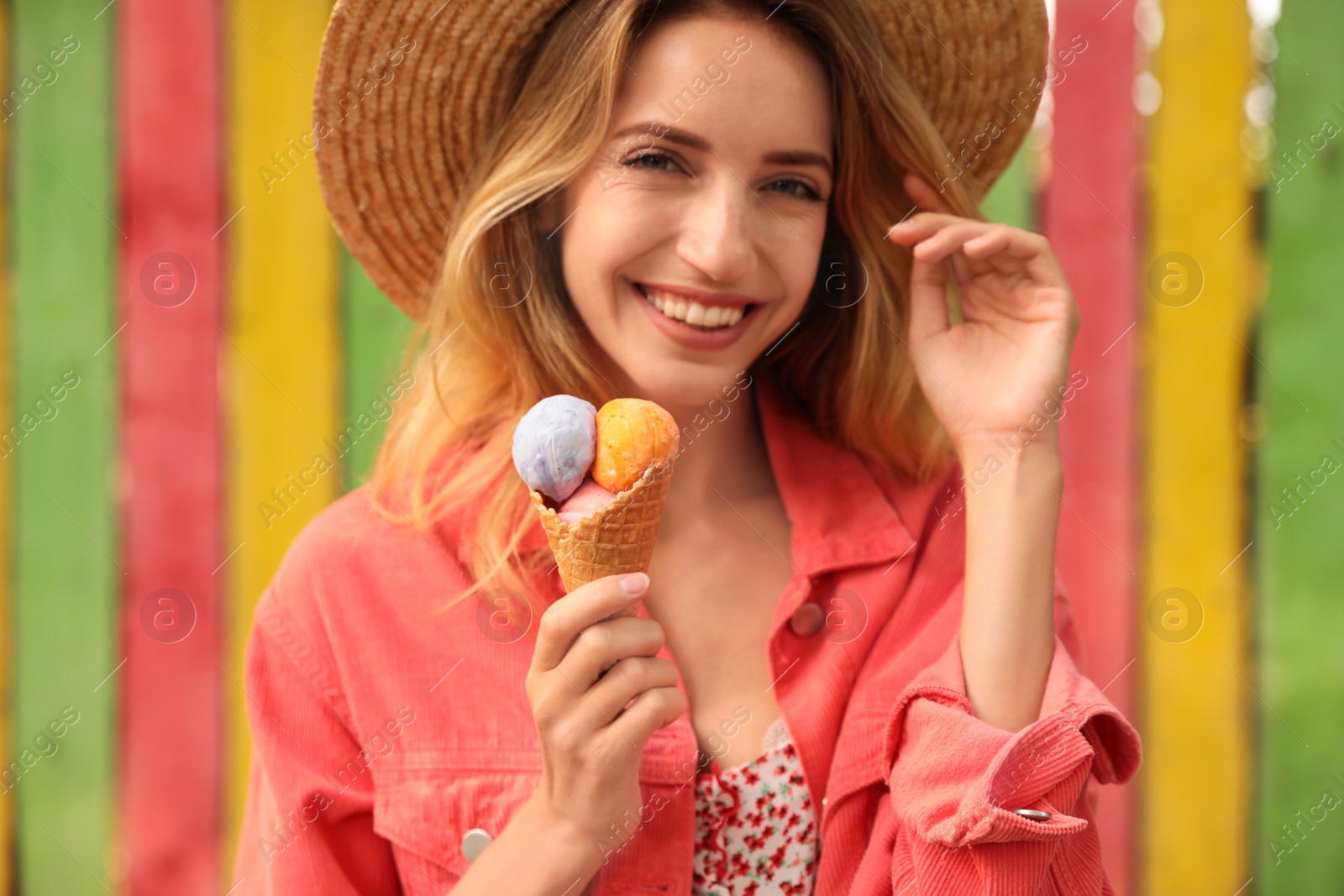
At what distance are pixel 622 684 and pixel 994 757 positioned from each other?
0.53 m

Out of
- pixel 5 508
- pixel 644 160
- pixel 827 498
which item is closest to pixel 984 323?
pixel 827 498

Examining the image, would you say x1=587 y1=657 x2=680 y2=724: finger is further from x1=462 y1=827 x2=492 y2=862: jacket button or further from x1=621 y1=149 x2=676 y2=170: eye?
x1=621 y1=149 x2=676 y2=170: eye

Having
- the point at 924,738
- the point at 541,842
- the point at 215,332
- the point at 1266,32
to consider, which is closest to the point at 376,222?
the point at 215,332

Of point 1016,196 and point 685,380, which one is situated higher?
point 685,380

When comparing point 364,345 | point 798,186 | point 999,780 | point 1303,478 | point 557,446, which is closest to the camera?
point 557,446

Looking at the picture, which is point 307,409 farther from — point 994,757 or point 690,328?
point 994,757

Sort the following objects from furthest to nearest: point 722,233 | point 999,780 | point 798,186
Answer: point 798,186, point 722,233, point 999,780

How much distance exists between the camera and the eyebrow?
1.58 meters

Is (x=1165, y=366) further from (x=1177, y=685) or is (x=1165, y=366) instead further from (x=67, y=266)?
(x=67, y=266)

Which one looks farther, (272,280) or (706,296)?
(272,280)

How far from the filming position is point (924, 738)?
5.14 feet

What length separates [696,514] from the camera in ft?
6.34

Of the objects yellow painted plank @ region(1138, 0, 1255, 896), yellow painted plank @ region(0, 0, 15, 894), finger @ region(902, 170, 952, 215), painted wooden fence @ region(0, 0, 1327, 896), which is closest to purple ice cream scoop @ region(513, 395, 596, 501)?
finger @ region(902, 170, 952, 215)

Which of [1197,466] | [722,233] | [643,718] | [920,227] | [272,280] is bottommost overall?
[1197,466]
